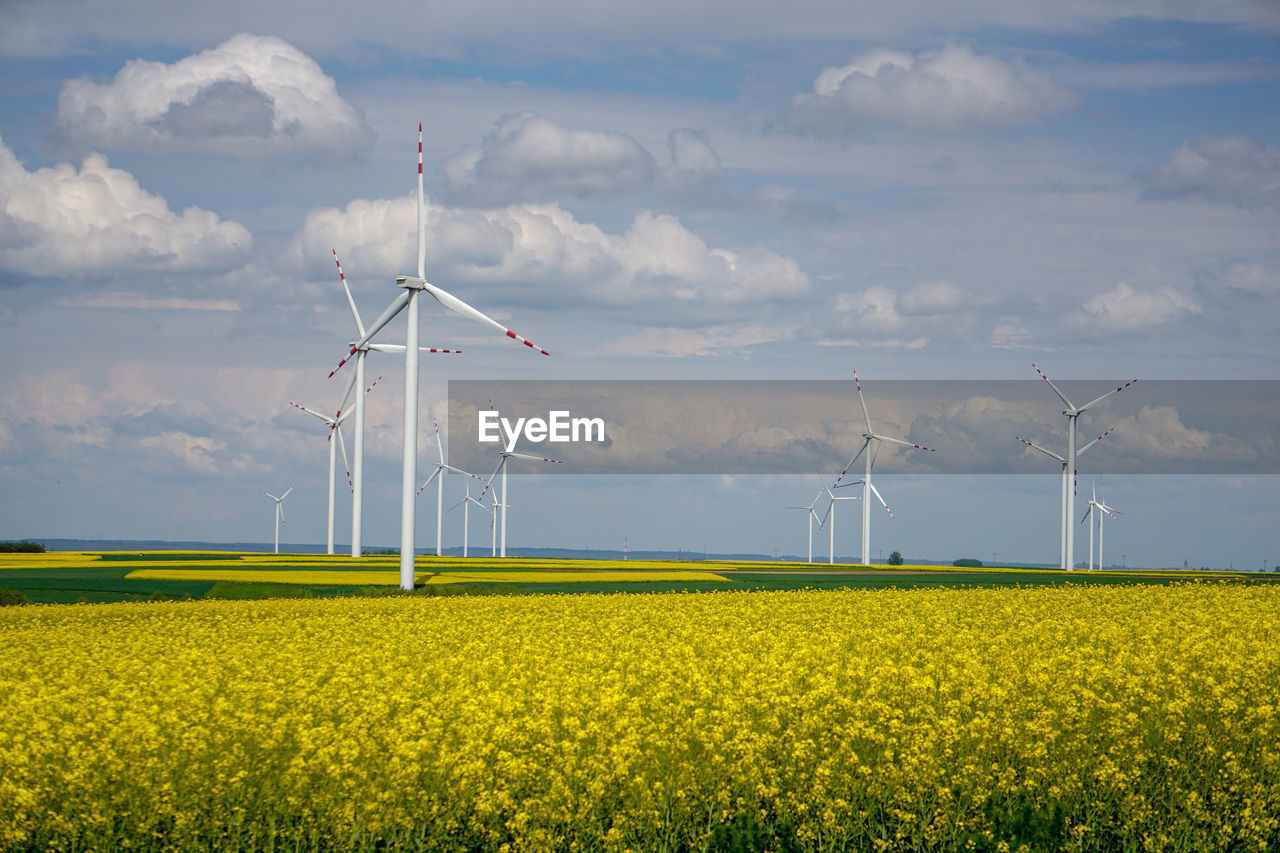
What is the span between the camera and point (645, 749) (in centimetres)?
1521

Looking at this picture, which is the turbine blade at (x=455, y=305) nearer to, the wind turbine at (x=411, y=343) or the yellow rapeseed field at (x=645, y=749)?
the wind turbine at (x=411, y=343)

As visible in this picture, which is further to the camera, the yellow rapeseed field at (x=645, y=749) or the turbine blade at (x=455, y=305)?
the turbine blade at (x=455, y=305)

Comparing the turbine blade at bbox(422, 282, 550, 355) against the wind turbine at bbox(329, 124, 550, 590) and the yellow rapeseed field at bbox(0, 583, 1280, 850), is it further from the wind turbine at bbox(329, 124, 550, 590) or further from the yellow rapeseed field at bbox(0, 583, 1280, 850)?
the yellow rapeseed field at bbox(0, 583, 1280, 850)

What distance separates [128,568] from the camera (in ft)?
267

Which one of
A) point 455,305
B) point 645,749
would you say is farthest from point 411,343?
point 645,749

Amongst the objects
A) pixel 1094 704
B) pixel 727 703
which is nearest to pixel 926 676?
pixel 1094 704

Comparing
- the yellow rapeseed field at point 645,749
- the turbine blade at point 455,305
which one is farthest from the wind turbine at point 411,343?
the yellow rapeseed field at point 645,749

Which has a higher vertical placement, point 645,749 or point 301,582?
point 645,749

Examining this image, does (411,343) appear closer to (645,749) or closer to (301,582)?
(301,582)

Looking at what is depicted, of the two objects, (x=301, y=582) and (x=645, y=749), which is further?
(x=301, y=582)

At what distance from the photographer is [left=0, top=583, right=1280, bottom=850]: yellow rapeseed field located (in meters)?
13.5

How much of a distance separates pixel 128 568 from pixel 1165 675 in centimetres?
7856

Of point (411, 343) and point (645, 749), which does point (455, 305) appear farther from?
point (645, 749)

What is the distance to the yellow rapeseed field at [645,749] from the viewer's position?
1348cm
